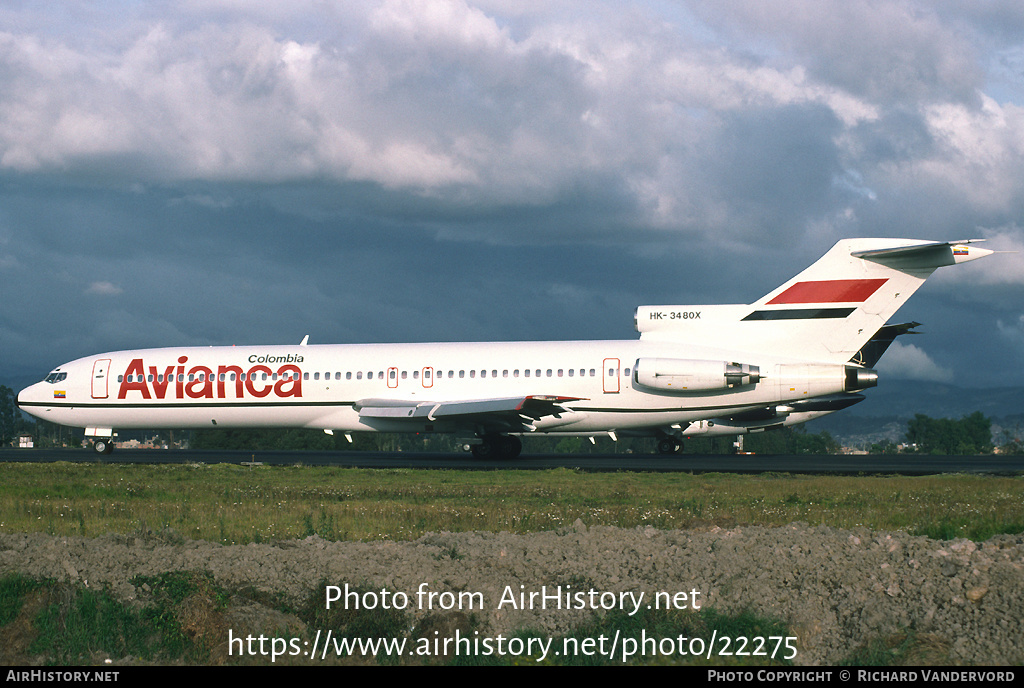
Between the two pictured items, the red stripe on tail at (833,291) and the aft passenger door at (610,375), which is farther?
the aft passenger door at (610,375)

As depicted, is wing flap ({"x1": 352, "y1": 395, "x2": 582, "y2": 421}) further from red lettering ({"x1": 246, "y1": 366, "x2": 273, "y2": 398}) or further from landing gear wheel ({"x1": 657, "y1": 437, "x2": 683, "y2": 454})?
landing gear wheel ({"x1": 657, "y1": 437, "x2": 683, "y2": 454})

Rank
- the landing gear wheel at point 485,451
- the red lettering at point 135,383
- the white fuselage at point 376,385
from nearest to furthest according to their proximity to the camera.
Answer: the white fuselage at point 376,385 → the landing gear wheel at point 485,451 → the red lettering at point 135,383

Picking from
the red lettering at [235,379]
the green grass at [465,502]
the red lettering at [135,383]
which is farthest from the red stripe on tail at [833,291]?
the red lettering at [135,383]

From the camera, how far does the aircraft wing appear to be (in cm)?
2748

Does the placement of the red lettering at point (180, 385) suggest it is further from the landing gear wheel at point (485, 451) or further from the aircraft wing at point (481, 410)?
the landing gear wheel at point (485, 451)

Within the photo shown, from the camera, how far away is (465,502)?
15.5m

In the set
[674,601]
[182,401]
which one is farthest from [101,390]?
[674,601]

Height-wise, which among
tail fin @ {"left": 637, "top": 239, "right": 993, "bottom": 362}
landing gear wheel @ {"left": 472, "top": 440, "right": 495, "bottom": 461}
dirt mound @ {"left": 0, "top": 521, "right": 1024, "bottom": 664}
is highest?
tail fin @ {"left": 637, "top": 239, "right": 993, "bottom": 362}

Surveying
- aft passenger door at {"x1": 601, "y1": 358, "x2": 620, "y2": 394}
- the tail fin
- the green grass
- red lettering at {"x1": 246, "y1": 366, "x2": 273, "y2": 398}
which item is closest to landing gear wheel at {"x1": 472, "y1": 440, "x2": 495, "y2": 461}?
aft passenger door at {"x1": 601, "y1": 358, "x2": 620, "y2": 394}

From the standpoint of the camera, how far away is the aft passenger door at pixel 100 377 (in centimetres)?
3170

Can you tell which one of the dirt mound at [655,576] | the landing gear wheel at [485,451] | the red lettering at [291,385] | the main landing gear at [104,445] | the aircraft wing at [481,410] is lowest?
the dirt mound at [655,576]

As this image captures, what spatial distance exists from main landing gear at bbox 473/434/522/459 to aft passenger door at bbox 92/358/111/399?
518 inches

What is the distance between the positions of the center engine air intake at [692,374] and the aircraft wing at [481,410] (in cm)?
249
